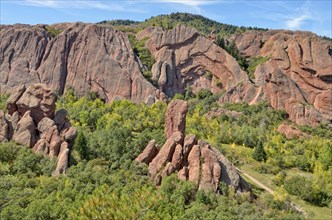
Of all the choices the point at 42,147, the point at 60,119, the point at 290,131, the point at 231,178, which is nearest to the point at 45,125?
the point at 60,119

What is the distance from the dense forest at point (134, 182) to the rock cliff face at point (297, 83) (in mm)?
11616

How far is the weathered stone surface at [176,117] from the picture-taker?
51500mm

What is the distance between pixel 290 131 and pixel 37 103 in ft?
151

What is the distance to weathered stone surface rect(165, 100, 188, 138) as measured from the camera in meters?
51.5

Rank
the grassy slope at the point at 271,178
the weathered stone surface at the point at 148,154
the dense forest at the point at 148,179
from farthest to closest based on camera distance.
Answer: the weathered stone surface at the point at 148,154
the grassy slope at the point at 271,178
the dense forest at the point at 148,179

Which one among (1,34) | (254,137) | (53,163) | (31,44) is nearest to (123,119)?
(254,137)

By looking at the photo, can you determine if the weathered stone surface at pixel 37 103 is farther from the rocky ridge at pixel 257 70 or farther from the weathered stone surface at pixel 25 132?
the rocky ridge at pixel 257 70

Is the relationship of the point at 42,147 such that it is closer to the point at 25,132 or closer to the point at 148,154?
the point at 25,132

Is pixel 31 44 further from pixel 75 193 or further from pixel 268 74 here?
pixel 75 193

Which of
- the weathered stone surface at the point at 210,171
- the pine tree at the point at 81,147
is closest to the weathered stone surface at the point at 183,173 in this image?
the weathered stone surface at the point at 210,171

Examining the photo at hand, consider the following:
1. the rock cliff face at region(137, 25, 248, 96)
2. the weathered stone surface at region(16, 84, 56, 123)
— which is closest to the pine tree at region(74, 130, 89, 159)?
the weathered stone surface at region(16, 84, 56, 123)

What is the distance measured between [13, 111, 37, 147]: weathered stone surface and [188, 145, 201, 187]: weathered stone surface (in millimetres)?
20345

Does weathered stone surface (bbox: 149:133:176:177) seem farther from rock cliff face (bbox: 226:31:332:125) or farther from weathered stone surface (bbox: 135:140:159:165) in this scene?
rock cliff face (bbox: 226:31:332:125)

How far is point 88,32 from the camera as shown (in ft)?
322
